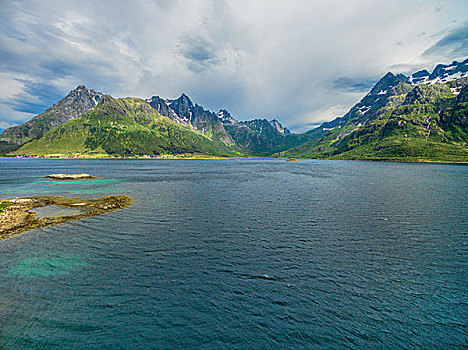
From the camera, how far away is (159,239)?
34.5 meters

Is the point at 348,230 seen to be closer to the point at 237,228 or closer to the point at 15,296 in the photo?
the point at 237,228

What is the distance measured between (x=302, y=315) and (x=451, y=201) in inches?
2839

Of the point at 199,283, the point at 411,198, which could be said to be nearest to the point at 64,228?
the point at 199,283

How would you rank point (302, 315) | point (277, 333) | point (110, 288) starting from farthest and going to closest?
1. point (110, 288)
2. point (302, 315)
3. point (277, 333)

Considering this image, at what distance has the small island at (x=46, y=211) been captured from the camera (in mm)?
39406

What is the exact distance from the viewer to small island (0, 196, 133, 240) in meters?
39.4

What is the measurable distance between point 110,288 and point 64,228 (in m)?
25.4

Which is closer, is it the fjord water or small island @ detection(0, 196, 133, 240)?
the fjord water

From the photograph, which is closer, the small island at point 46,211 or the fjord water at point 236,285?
the fjord water at point 236,285

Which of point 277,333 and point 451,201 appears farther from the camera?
point 451,201

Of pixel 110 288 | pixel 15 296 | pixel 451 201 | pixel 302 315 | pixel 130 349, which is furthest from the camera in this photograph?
pixel 451 201

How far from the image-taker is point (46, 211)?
4981cm

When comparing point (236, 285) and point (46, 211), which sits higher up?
point (46, 211)

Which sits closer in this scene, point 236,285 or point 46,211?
point 236,285
